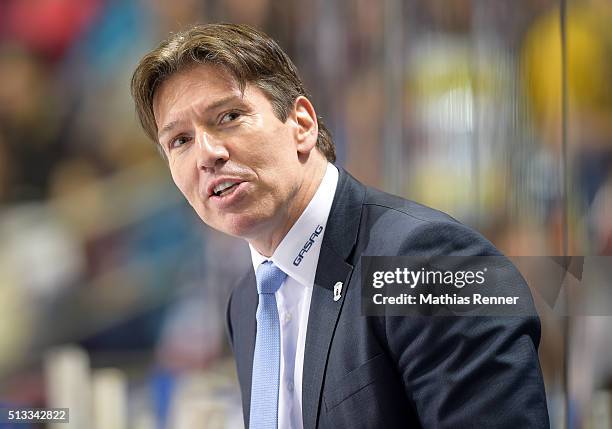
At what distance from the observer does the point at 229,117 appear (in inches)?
52.1

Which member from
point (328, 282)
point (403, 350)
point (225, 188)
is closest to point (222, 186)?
point (225, 188)

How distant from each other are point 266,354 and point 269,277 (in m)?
0.13

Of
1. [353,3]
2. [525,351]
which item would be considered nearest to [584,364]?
[525,351]

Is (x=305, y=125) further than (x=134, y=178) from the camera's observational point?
No

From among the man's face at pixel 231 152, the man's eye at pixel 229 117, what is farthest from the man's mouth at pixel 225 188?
the man's eye at pixel 229 117

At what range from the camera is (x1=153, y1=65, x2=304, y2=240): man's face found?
1.30m

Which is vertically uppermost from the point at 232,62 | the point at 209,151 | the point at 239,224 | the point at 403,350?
the point at 232,62

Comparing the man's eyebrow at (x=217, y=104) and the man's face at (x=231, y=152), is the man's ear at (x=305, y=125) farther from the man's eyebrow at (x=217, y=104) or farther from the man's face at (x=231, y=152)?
the man's eyebrow at (x=217, y=104)

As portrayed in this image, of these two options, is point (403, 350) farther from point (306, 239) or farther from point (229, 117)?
point (229, 117)

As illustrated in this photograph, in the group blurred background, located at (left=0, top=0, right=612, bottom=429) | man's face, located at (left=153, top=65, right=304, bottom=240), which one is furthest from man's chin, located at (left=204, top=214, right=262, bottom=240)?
blurred background, located at (left=0, top=0, right=612, bottom=429)

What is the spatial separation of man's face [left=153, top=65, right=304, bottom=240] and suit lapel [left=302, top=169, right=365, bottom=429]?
8 centimetres

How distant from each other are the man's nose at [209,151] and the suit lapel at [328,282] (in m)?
0.19

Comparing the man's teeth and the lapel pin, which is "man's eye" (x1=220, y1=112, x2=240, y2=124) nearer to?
the man's teeth

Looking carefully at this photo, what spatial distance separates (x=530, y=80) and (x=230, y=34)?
0.51 m
